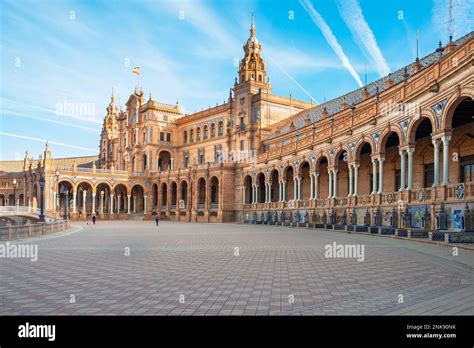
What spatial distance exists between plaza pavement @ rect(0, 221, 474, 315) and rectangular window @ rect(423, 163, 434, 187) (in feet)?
48.8

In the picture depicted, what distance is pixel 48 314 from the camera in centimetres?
630

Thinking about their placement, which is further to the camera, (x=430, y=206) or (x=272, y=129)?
(x=272, y=129)

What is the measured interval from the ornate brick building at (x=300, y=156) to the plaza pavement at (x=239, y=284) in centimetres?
914

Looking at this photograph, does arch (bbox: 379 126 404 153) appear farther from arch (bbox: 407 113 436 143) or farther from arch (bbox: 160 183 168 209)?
arch (bbox: 160 183 168 209)

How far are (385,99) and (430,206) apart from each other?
9.28 meters

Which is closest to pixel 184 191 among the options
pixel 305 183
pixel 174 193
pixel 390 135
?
pixel 174 193

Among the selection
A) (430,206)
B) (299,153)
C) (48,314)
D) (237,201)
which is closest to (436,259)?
(430,206)

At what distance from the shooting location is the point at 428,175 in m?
27.8

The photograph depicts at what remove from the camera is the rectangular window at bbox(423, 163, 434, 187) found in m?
27.5

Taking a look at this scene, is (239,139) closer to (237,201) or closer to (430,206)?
(237,201)

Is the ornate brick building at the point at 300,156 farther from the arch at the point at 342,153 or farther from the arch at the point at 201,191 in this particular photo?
the arch at the point at 201,191

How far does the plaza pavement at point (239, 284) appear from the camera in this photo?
21.8 ft

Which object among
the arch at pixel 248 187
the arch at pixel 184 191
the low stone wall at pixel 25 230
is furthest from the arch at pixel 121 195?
the low stone wall at pixel 25 230

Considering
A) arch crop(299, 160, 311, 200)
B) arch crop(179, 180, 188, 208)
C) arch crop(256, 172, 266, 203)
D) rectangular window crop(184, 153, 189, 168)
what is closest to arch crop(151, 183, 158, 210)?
arch crop(179, 180, 188, 208)
